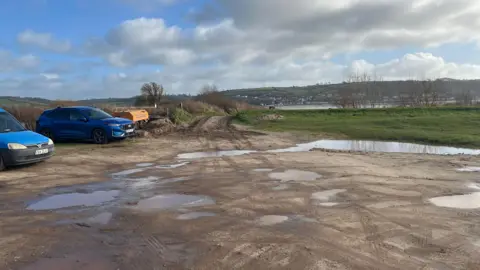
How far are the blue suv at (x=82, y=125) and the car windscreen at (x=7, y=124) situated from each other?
5346 mm

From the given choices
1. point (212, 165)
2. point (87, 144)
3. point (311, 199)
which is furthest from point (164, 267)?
point (87, 144)

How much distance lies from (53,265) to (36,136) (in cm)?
858

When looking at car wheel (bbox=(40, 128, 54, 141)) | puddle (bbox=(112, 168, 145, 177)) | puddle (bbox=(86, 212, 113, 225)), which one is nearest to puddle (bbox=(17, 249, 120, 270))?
puddle (bbox=(86, 212, 113, 225))

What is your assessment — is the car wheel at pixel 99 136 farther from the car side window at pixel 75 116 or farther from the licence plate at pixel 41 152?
the licence plate at pixel 41 152

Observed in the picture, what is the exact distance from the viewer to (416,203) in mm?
7648

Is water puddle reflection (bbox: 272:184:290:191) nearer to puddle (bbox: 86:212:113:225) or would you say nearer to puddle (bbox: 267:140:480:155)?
puddle (bbox: 86:212:113:225)

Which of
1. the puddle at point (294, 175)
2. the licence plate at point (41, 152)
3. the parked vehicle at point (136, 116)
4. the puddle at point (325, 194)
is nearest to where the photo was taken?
the puddle at point (325, 194)

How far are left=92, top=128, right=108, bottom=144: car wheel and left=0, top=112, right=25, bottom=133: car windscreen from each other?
532 centimetres

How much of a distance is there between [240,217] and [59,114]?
48.9ft

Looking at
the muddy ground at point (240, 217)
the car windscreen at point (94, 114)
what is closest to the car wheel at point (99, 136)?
the car windscreen at point (94, 114)

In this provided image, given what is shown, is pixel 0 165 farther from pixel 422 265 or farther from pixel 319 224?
pixel 422 265

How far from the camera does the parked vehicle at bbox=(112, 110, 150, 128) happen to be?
24.2m

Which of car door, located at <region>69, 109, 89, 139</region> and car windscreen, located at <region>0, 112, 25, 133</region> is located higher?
car windscreen, located at <region>0, 112, 25, 133</region>

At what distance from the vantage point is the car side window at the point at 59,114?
18.9 meters
